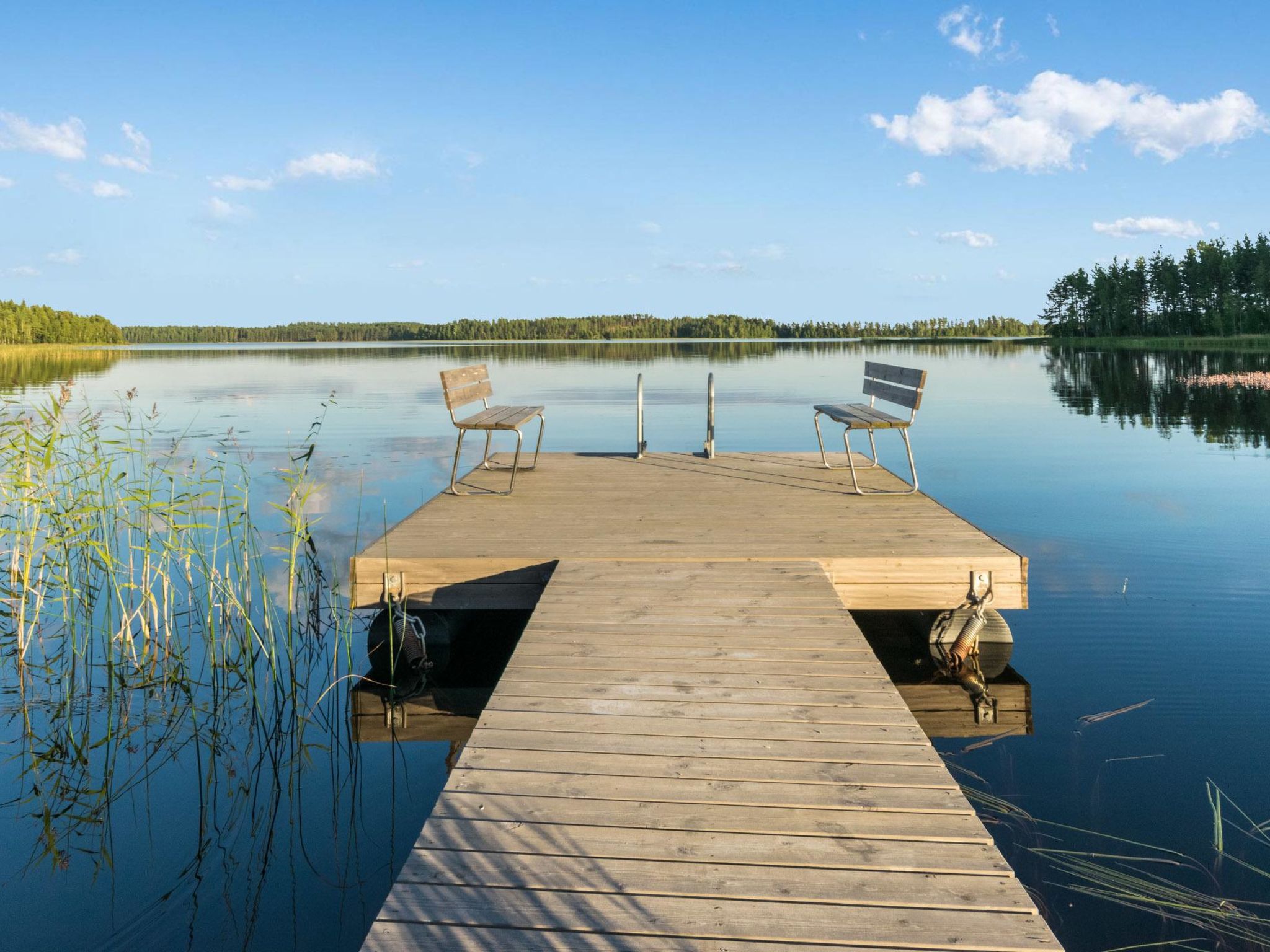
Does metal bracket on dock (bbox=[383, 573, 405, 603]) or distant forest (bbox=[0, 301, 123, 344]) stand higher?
distant forest (bbox=[0, 301, 123, 344])

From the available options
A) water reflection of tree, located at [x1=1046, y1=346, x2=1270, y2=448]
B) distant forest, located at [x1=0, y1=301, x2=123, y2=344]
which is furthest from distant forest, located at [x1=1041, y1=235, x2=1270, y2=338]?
distant forest, located at [x1=0, y1=301, x2=123, y2=344]

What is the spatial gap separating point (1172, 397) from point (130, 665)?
24.9 m

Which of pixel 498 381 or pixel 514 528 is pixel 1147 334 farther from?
pixel 514 528

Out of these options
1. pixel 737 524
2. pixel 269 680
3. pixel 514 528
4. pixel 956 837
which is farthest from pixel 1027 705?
pixel 269 680

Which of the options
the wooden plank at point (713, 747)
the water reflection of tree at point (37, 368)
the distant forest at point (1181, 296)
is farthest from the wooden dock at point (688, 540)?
the distant forest at point (1181, 296)

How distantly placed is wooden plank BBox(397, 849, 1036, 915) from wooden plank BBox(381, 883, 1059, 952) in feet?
0.08

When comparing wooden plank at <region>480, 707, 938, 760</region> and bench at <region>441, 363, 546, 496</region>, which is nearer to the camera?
wooden plank at <region>480, 707, 938, 760</region>

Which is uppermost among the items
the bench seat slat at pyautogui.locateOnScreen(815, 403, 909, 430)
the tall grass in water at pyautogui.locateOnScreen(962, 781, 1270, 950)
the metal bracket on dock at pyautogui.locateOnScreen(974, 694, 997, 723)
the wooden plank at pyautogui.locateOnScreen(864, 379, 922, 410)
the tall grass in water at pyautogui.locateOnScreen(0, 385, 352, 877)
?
the wooden plank at pyautogui.locateOnScreen(864, 379, 922, 410)

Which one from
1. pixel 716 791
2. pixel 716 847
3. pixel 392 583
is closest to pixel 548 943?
pixel 716 847

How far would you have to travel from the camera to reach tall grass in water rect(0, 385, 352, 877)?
377 cm

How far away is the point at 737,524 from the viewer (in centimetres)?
549

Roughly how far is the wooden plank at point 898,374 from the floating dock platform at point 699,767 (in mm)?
1837

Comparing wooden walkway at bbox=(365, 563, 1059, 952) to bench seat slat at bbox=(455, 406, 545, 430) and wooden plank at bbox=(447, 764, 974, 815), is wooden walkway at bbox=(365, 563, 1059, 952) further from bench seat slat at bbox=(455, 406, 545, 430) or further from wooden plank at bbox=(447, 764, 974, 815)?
bench seat slat at bbox=(455, 406, 545, 430)

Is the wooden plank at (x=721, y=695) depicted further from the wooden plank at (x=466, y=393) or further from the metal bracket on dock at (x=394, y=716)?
the wooden plank at (x=466, y=393)
